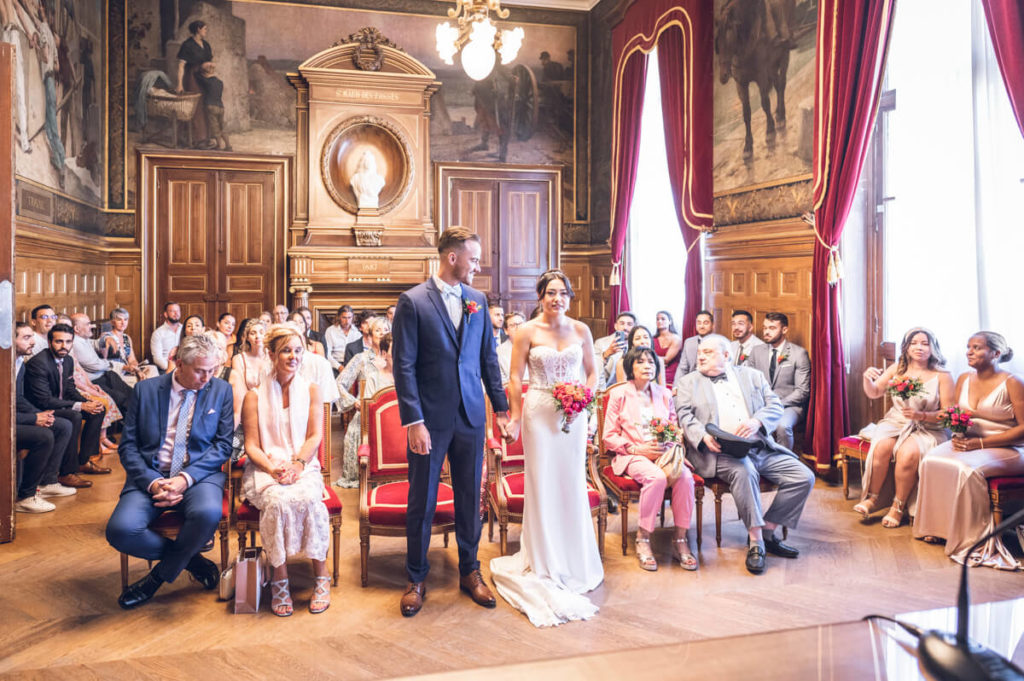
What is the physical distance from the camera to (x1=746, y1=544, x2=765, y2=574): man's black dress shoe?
4.30 metres

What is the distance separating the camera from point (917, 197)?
19.8 ft

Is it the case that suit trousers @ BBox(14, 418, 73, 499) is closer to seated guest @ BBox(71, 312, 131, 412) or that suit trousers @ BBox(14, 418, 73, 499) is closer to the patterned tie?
seated guest @ BBox(71, 312, 131, 412)

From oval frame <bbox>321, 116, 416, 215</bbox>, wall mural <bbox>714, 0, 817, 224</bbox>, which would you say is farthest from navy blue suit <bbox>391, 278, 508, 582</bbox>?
oval frame <bbox>321, 116, 416, 215</bbox>

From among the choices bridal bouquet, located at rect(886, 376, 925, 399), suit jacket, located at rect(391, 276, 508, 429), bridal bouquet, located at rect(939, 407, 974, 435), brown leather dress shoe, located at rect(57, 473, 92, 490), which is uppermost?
suit jacket, located at rect(391, 276, 508, 429)

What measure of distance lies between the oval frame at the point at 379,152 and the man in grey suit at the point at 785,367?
672cm

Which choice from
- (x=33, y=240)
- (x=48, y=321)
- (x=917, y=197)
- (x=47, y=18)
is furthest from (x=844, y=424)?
(x=47, y=18)

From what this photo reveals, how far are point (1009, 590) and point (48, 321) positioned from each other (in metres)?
7.40

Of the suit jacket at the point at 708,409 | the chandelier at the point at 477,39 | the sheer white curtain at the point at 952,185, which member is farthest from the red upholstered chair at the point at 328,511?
the sheer white curtain at the point at 952,185

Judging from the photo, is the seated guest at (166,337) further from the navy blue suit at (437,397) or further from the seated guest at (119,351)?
the navy blue suit at (437,397)

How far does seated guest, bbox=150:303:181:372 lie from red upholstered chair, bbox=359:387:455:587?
19.7 feet

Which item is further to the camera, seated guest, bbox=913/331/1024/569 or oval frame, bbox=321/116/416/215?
oval frame, bbox=321/116/416/215

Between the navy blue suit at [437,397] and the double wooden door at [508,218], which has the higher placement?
the double wooden door at [508,218]

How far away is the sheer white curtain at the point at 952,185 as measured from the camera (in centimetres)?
529

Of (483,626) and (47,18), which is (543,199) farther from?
(483,626)
